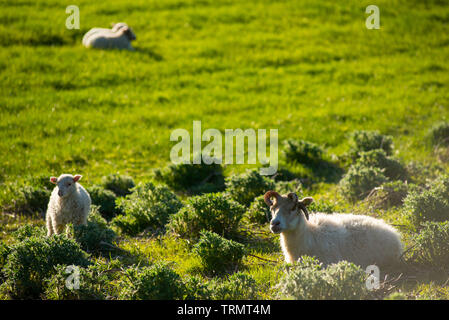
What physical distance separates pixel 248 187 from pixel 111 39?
516 inches

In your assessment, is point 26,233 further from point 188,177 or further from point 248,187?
point 188,177

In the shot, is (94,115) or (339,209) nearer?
(339,209)

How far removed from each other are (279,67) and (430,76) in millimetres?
6300

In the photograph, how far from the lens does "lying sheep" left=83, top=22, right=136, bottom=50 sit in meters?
21.1

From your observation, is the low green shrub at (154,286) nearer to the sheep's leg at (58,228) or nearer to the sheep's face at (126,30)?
the sheep's leg at (58,228)

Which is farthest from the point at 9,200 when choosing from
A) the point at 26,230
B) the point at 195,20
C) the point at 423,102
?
the point at 195,20

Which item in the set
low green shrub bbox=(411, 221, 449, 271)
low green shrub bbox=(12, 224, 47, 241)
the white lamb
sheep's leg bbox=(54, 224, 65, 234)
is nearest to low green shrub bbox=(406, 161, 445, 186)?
low green shrub bbox=(411, 221, 449, 271)

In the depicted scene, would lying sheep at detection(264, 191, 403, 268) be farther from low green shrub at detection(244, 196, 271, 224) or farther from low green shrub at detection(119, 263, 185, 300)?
low green shrub at detection(244, 196, 271, 224)

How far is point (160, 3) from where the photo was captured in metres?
26.2

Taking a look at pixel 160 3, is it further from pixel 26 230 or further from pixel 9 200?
pixel 26 230

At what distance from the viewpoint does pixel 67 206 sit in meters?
8.86

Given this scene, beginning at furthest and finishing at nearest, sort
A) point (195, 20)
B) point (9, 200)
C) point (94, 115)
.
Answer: point (195, 20) < point (94, 115) < point (9, 200)

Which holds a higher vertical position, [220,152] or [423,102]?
[423,102]

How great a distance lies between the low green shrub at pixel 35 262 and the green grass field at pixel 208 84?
1.47m
